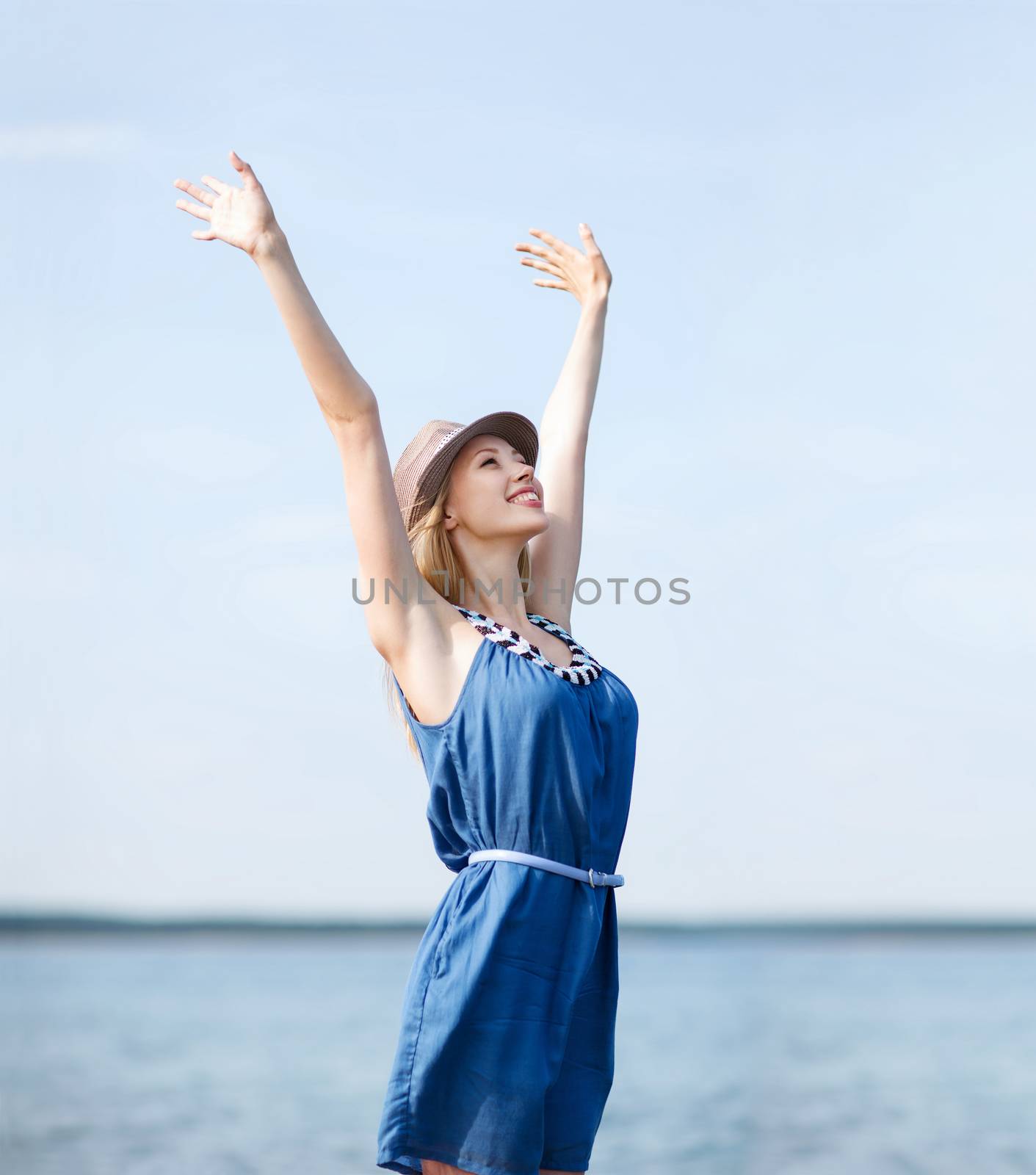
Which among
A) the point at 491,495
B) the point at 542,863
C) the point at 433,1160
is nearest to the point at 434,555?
the point at 491,495

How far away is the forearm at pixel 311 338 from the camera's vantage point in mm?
1713

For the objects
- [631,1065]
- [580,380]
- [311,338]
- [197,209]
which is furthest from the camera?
[631,1065]

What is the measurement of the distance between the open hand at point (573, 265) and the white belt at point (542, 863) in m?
1.07

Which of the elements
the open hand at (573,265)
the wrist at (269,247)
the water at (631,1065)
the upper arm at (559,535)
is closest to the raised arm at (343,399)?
the wrist at (269,247)

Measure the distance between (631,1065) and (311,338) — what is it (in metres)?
5.95

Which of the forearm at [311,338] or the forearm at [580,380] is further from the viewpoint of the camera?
the forearm at [580,380]

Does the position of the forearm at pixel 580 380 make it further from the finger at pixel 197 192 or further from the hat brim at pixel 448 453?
the finger at pixel 197 192

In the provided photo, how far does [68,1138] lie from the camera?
5.16m

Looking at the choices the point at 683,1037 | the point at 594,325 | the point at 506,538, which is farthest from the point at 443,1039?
the point at 683,1037

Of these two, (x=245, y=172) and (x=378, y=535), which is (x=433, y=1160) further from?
(x=245, y=172)

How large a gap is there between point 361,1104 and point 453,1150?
16.0 ft

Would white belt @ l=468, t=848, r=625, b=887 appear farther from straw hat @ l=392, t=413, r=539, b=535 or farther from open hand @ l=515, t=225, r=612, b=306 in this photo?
open hand @ l=515, t=225, r=612, b=306

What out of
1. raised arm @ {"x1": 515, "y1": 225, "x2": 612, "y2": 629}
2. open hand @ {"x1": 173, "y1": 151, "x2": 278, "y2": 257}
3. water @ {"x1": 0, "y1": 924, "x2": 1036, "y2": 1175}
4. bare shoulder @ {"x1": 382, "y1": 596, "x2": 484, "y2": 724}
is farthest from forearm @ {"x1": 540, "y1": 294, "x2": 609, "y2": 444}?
water @ {"x1": 0, "y1": 924, "x2": 1036, "y2": 1175}

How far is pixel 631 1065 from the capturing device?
693cm
